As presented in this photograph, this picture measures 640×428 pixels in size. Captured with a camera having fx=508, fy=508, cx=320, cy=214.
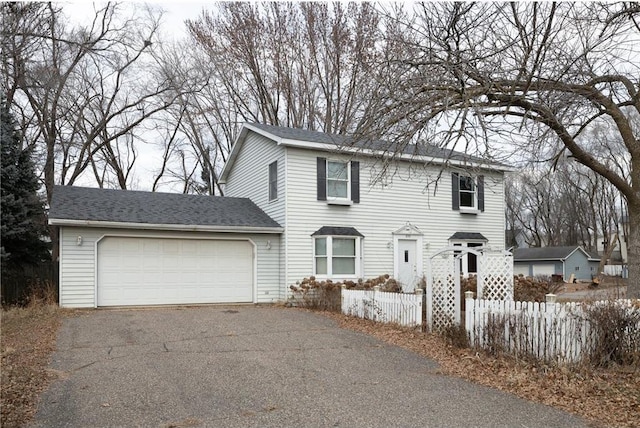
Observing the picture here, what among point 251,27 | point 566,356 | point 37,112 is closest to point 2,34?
point 37,112

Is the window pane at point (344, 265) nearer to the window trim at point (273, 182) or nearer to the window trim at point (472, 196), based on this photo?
the window trim at point (273, 182)

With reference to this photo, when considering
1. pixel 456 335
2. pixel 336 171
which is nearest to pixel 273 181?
pixel 336 171

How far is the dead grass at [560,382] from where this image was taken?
207 inches

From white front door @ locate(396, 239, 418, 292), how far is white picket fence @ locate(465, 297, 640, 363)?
914cm

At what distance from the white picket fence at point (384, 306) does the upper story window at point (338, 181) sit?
3.77m

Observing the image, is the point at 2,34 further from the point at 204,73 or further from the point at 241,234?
the point at 204,73

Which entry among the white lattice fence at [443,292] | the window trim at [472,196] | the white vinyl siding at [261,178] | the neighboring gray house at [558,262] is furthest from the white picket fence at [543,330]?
the neighboring gray house at [558,262]

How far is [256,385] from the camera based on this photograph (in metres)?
6.19

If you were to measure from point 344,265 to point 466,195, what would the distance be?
568cm

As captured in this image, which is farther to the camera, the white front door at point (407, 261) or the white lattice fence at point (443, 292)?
the white front door at point (407, 261)

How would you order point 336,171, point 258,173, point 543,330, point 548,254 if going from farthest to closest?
point 548,254, point 258,173, point 336,171, point 543,330

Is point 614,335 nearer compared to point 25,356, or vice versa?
point 614,335

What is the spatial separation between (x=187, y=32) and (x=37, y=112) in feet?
30.2

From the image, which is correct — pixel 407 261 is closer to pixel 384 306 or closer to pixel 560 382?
pixel 384 306
